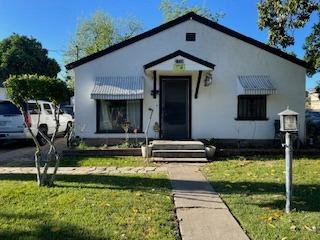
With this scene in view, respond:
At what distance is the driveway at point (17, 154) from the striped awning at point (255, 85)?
7172 mm

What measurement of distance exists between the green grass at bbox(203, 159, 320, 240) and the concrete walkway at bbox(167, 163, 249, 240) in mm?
191

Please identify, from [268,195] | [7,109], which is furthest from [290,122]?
[7,109]

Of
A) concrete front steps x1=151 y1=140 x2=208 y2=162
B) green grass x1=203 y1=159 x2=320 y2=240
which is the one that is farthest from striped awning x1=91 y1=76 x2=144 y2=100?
green grass x1=203 y1=159 x2=320 y2=240

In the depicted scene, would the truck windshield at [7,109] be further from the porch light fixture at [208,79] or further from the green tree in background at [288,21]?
the green tree in background at [288,21]

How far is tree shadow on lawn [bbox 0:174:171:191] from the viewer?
9180 millimetres

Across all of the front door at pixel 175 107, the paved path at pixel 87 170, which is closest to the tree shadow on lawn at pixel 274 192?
the paved path at pixel 87 170

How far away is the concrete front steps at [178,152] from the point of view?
13.7m

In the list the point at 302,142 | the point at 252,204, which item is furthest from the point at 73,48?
the point at 252,204

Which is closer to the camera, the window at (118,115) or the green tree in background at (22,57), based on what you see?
the window at (118,115)

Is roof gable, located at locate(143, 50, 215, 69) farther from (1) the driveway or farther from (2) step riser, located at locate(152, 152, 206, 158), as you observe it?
(1) the driveway

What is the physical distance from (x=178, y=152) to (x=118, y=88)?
3.42 m

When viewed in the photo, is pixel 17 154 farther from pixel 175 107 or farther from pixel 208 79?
pixel 208 79

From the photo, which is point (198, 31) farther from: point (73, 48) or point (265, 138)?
point (73, 48)

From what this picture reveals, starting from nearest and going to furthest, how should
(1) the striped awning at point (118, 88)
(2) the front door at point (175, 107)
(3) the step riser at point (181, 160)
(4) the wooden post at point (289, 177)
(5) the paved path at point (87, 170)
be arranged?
(4) the wooden post at point (289, 177) → (5) the paved path at point (87, 170) → (3) the step riser at point (181, 160) → (1) the striped awning at point (118, 88) → (2) the front door at point (175, 107)
